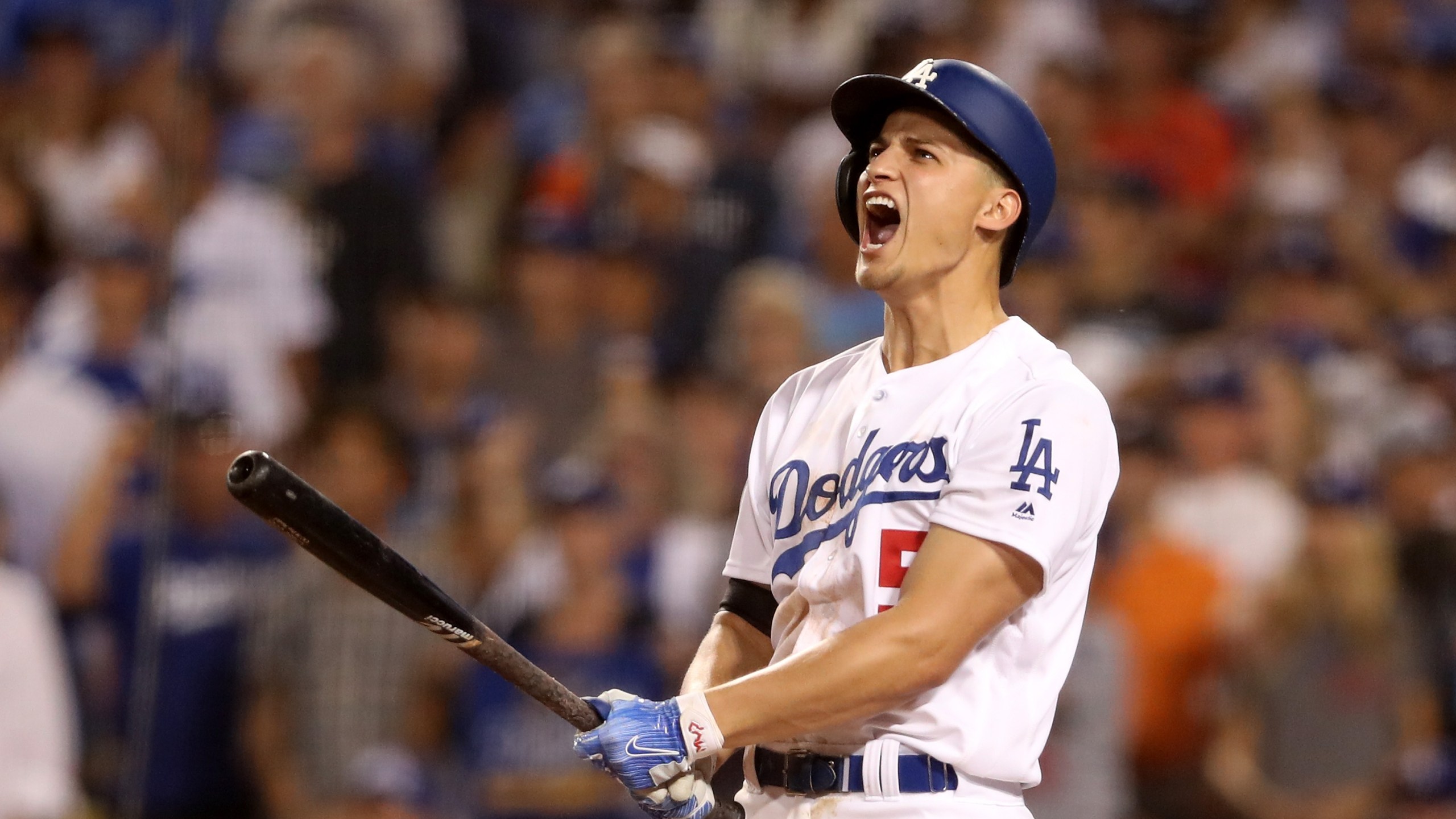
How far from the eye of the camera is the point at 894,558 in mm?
2496

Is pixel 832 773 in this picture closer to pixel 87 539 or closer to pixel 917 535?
pixel 917 535

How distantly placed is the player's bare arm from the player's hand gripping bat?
0.24 m

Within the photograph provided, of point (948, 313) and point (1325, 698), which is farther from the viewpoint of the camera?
point (1325, 698)

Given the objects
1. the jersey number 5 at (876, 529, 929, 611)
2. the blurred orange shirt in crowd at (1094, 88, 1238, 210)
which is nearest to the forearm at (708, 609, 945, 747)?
the jersey number 5 at (876, 529, 929, 611)

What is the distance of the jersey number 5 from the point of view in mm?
2488

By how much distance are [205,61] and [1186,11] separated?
423 cm

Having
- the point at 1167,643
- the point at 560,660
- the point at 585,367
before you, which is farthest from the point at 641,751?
the point at 585,367

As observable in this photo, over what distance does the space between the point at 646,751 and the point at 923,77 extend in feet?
3.55

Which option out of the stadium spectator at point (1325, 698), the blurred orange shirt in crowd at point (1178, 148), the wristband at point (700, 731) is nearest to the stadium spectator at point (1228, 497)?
the stadium spectator at point (1325, 698)

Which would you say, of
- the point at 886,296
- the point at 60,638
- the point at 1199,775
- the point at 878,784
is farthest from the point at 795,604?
the point at 60,638

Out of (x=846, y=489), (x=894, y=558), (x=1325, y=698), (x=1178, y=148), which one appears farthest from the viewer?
(x=1178, y=148)

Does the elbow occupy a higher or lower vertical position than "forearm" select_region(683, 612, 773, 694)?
lower

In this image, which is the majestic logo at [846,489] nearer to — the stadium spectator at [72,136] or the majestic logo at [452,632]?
the majestic logo at [452,632]

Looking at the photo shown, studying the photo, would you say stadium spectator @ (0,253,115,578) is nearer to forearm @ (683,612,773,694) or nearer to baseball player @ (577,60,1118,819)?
forearm @ (683,612,773,694)
